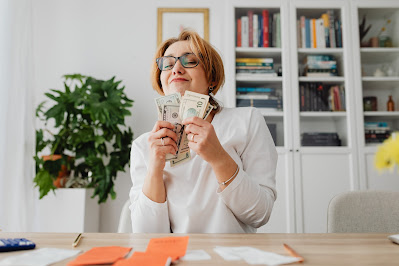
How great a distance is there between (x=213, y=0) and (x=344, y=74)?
1.42 m

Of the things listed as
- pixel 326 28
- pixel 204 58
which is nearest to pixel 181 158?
pixel 204 58

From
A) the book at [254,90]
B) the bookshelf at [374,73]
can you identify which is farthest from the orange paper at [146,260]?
the bookshelf at [374,73]

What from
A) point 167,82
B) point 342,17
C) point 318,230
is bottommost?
point 318,230

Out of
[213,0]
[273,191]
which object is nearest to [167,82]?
[273,191]

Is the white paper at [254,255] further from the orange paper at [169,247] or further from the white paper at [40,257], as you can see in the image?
the white paper at [40,257]

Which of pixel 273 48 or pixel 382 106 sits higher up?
pixel 273 48

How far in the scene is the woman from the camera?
107 cm

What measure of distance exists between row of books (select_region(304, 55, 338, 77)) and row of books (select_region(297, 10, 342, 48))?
10cm

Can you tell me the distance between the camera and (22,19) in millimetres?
2508

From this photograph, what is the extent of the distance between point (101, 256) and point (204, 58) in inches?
36.5

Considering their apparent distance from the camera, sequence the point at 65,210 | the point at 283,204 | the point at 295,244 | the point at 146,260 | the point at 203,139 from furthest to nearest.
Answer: the point at 283,204 < the point at 65,210 < the point at 203,139 < the point at 295,244 < the point at 146,260

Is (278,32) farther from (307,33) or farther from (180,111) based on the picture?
(180,111)

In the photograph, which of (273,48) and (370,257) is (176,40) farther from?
(273,48)

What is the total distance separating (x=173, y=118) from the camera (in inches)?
47.1
